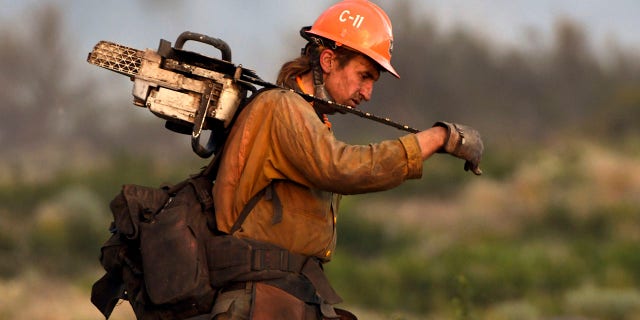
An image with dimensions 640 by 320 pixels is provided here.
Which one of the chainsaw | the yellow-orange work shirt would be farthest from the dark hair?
the yellow-orange work shirt

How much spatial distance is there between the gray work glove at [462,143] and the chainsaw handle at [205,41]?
110cm

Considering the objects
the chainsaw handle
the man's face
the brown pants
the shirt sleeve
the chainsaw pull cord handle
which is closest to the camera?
the shirt sleeve

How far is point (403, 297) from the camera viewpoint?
20.0 meters

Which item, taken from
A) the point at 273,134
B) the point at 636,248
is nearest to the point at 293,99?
the point at 273,134

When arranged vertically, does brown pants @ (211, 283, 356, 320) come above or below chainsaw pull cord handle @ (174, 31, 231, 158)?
below

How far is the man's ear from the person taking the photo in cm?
747

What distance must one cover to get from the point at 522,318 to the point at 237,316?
A: 12910mm

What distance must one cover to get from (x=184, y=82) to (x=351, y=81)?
32.9 inches

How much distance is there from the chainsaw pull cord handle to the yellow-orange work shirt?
154 millimetres

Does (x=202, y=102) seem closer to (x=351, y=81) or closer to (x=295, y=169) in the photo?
(x=295, y=169)

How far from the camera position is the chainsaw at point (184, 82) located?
7148mm

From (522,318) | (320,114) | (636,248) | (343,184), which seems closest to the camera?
(343,184)

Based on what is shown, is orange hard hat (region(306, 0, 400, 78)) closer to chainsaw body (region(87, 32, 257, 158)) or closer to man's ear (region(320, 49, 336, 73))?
man's ear (region(320, 49, 336, 73))

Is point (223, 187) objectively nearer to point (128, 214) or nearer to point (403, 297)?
point (128, 214)
